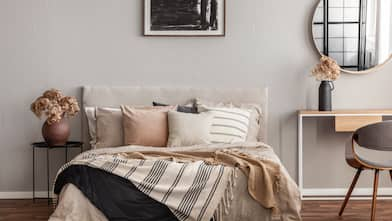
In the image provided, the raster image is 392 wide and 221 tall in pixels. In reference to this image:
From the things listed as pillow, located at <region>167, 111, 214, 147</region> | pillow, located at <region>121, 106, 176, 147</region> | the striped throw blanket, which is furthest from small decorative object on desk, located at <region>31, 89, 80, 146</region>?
the striped throw blanket

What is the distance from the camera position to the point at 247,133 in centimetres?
593

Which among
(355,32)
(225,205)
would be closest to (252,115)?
(355,32)

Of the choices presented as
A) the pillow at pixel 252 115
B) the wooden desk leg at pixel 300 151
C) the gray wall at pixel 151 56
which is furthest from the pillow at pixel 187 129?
the wooden desk leg at pixel 300 151

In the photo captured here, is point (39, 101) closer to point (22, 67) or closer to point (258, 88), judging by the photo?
point (22, 67)

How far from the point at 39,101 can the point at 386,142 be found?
2.86 m

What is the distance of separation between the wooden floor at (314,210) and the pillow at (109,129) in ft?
2.38

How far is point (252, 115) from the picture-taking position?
5.99 metres

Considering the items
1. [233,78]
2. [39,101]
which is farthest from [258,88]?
[39,101]

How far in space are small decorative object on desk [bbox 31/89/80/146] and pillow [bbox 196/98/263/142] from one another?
1.12 metres

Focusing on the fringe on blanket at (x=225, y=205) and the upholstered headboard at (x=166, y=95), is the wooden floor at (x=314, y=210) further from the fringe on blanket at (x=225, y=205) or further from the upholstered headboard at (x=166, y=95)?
the fringe on blanket at (x=225, y=205)

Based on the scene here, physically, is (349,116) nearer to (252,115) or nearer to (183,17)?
(252,115)

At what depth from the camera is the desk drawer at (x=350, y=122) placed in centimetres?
591

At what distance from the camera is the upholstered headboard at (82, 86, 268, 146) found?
6195 mm

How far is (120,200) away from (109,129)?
1.51 metres
